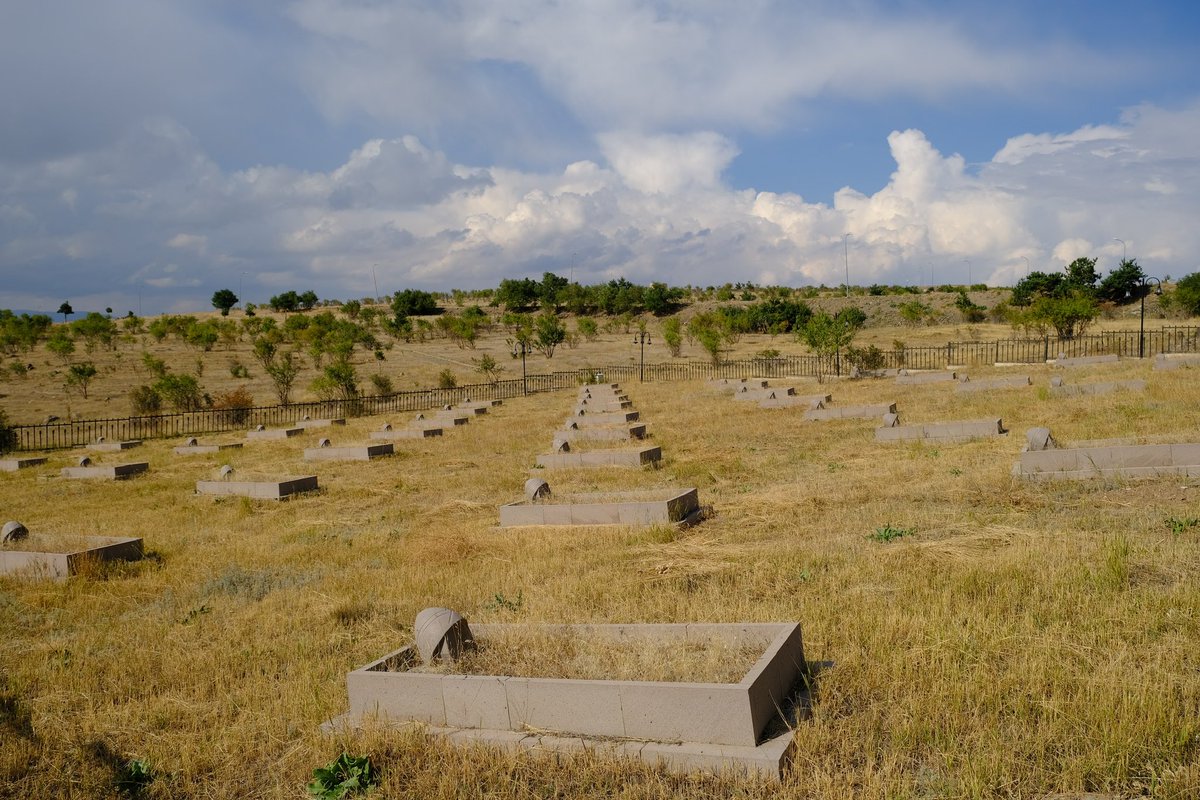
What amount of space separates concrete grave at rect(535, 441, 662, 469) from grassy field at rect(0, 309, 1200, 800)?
3.60 feet

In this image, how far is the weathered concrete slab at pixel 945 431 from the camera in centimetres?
1820

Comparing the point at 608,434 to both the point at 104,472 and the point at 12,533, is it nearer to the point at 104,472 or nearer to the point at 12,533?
the point at 104,472

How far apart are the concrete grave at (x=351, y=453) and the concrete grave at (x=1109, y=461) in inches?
651

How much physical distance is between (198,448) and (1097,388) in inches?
1049

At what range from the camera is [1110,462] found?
12.6 m

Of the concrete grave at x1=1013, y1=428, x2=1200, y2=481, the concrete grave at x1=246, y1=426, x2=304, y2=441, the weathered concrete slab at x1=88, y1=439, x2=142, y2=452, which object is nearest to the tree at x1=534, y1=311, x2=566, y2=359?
the concrete grave at x1=246, y1=426, x2=304, y2=441

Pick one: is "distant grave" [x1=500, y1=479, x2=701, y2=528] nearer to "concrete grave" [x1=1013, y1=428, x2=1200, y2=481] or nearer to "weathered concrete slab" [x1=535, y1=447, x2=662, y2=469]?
"weathered concrete slab" [x1=535, y1=447, x2=662, y2=469]

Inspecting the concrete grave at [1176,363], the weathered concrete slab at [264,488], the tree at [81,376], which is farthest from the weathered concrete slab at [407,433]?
the tree at [81,376]

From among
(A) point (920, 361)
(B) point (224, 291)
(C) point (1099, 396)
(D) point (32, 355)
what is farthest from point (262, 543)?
(B) point (224, 291)

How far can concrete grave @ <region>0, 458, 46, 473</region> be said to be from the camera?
25969 millimetres

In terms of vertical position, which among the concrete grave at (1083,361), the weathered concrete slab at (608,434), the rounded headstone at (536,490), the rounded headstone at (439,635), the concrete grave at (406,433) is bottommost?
the concrete grave at (406,433)

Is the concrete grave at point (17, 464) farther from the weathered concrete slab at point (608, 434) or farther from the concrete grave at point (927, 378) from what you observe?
the concrete grave at point (927, 378)

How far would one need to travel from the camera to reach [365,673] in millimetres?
6324

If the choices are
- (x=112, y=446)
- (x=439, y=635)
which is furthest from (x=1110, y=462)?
(x=112, y=446)
